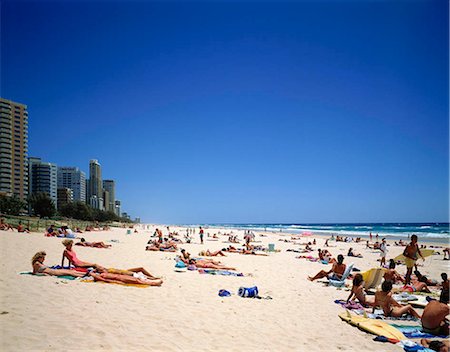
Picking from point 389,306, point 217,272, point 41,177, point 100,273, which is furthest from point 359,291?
point 41,177

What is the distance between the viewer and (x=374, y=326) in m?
6.00

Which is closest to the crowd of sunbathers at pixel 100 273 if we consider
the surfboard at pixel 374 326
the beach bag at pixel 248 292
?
the beach bag at pixel 248 292

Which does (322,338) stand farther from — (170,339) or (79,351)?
(79,351)

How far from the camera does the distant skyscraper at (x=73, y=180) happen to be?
429 feet

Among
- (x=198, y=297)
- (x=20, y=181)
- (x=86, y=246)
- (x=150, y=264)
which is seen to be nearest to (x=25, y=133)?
(x=20, y=181)

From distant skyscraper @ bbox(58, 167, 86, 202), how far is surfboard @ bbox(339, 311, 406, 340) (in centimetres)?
13910

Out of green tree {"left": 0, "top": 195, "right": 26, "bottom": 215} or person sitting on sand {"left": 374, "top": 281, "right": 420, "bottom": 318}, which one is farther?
green tree {"left": 0, "top": 195, "right": 26, "bottom": 215}

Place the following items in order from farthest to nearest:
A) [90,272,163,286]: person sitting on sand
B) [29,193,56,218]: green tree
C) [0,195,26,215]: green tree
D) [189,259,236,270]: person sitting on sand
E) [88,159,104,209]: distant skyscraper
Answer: [88,159,104,209]: distant skyscraper, [29,193,56,218]: green tree, [0,195,26,215]: green tree, [189,259,236,270]: person sitting on sand, [90,272,163,286]: person sitting on sand

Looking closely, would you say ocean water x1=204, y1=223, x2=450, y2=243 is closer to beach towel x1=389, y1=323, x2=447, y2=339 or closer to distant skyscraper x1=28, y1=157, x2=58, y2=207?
beach towel x1=389, y1=323, x2=447, y2=339

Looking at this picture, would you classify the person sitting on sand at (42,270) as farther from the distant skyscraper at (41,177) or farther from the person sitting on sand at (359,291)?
the distant skyscraper at (41,177)

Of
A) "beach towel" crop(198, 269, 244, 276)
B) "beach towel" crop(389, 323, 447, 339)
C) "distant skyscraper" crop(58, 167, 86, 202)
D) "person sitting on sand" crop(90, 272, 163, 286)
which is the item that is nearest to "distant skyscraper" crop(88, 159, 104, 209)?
"distant skyscraper" crop(58, 167, 86, 202)

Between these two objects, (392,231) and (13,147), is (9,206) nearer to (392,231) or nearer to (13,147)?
(13,147)

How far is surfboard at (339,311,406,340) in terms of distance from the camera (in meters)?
5.65

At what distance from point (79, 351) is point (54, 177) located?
11281 cm
